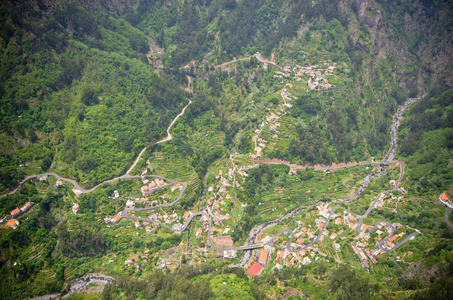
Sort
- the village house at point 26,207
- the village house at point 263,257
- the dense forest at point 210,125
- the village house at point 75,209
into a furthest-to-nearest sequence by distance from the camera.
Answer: the village house at point 75,209, the village house at point 26,207, the village house at point 263,257, the dense forest at point 210,125

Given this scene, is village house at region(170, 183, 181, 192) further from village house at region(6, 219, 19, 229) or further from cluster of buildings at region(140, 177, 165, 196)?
village house at region(6, 219, 19, 229)

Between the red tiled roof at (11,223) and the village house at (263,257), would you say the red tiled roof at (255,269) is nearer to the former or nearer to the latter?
the village house at (263,257)

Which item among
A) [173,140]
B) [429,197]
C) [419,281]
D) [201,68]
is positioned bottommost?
[419,281]

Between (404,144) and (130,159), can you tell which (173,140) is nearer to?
(130,159)

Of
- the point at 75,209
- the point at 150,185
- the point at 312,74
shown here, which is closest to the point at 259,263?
the point at 150,185

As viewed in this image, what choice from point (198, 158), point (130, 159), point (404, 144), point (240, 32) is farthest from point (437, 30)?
point (130, 159)

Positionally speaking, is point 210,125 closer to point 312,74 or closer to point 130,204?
point 130,204

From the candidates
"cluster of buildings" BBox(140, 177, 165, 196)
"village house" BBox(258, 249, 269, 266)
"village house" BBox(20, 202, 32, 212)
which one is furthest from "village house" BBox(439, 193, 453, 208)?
"village house" BBox(20, 202, 32, 212)

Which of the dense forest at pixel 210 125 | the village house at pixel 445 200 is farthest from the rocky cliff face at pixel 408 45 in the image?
the village house at pixel 445 200
